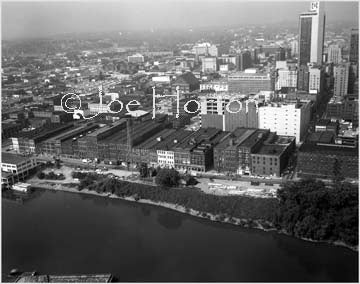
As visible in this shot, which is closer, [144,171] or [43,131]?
[144,171]

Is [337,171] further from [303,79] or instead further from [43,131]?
[303,79]

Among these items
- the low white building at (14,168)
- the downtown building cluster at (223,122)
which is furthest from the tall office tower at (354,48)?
the low white building at (14,168)

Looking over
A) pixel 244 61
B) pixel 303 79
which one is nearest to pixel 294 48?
pixel 244 61

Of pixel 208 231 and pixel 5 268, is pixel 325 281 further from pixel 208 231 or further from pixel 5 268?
pixel 5 268

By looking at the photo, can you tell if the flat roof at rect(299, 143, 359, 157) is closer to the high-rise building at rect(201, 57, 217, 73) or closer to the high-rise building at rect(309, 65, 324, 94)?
the high-rise building at rect(309, 65, 324, 94)

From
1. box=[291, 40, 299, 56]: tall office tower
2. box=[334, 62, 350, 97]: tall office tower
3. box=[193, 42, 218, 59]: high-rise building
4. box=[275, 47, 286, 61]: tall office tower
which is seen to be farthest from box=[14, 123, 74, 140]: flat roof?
box=[291, 40, 299, 56]: tall office tower
